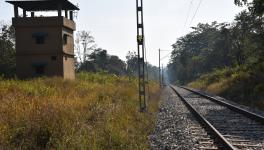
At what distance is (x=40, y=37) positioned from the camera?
45375 mm

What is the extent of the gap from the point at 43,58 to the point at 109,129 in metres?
35.0

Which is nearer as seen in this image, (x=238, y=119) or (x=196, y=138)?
(x=196, y=138)

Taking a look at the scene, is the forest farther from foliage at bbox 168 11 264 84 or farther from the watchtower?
the watchtower

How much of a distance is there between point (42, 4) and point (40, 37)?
11.1ft

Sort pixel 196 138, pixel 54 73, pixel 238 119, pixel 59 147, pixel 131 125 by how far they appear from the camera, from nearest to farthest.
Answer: pixel 59 147 → pixel 196 138 → pixel 131 125 → pixel 238 119 → pixel 54 73

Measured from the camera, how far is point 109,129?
1112 cm

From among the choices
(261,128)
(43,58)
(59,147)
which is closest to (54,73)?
(43,58)

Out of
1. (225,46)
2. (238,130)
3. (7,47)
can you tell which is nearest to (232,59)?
(225,46)

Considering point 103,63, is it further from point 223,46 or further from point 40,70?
point 40,70

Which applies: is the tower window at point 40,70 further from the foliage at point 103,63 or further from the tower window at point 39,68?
the foliage at point 103,63

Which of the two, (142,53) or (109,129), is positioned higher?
(142,53)

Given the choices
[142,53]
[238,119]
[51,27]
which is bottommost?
[238,119]

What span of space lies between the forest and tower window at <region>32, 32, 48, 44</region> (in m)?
18.3

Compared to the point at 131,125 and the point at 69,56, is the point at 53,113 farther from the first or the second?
the point at 69,56
